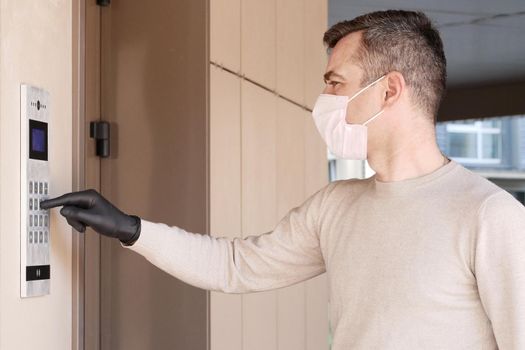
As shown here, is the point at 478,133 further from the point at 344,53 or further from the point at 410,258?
the point at 410,258

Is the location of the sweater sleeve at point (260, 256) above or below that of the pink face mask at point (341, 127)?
below

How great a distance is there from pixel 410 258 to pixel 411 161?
0.78ft

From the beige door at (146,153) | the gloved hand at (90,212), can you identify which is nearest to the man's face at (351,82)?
the gloved hand at (90,212)

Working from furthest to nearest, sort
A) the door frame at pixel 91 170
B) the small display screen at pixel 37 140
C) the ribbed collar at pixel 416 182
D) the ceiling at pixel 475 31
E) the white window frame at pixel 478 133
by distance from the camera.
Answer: the white window frame at pixel 478 133, the ceiling at pixel 475 31, the door frame at pixel 91 170, the ribbed collar at pixel 416 182, the small display screen at pixel 37 140

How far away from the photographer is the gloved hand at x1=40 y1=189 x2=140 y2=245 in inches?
77.8

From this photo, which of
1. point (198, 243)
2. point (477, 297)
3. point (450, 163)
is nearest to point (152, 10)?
point (198, 243)

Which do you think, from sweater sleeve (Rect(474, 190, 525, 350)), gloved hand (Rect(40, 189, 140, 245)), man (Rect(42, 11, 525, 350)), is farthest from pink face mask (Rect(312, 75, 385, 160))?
gloved hand (Rect(40, 189, 140, 245))

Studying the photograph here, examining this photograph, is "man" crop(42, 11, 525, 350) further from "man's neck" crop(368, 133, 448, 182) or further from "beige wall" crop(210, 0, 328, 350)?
"beige wall" crop(210, 0, 328, 350)

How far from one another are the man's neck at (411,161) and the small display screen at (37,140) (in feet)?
2.48

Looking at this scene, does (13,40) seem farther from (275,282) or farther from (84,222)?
(275,282)

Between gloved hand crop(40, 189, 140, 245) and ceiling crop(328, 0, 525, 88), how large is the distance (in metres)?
4.15

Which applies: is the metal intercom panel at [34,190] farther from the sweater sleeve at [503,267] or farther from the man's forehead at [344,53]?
the sweater sleeve at [503,267]

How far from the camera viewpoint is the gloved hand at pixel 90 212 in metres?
1.98

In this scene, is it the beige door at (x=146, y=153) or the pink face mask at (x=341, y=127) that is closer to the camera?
the pink face mask at (x=341, y=127)
